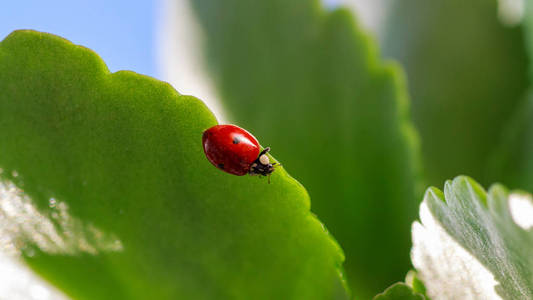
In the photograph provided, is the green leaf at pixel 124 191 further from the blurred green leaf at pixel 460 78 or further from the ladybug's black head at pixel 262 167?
the blurred green leaf at pixel 460 78

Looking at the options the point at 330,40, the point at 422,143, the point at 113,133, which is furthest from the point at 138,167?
the point at 422,143

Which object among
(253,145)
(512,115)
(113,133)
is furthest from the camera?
(512,115)

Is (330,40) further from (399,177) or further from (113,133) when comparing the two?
(113,133)

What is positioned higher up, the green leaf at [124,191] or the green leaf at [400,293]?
the green leaf at [124,191]

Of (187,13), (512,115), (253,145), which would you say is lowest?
(253,145)

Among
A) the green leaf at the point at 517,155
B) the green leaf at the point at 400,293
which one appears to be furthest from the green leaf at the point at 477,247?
the green leaf at the point at 517,155

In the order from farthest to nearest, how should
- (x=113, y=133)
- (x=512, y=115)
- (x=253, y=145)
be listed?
(x=512, y=115) < (x=253, y=145) < (x=113, y=133)

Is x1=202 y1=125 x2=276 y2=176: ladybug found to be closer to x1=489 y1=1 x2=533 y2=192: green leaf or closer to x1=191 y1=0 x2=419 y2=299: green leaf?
x1=191 y1=0 x2=419 y2=299: green leaf

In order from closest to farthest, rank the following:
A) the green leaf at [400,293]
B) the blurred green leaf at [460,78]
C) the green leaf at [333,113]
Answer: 1. the green leaf at [400,293]
2. the green leaf at [333,113]
3. the blurred green leaf at [460,78]

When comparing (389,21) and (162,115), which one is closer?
(162,115)
